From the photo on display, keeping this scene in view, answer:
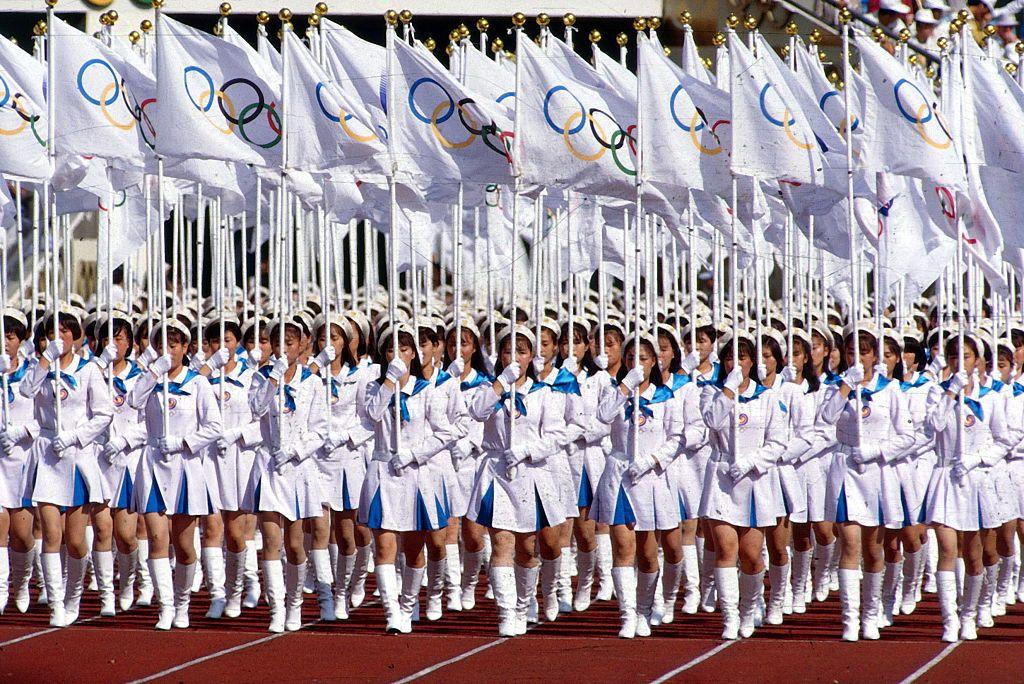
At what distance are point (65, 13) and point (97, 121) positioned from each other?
66.1 feet

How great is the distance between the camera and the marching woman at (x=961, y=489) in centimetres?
1095

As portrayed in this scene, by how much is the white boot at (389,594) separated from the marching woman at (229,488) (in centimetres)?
108

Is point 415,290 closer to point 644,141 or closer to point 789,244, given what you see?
point 644,141

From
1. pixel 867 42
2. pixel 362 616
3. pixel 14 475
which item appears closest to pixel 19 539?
pixel 14 475

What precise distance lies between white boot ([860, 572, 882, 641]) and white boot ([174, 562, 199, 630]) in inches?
153

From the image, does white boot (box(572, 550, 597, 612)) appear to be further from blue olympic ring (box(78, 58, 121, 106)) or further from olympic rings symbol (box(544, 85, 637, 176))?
blue olympic ring (box(78, 58, 121, 106))

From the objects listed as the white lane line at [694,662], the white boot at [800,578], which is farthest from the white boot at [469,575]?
the white boot at [800,578]

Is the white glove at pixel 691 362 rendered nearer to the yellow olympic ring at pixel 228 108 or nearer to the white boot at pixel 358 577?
the white boot at pixel 358 577

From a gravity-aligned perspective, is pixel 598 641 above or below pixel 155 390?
below

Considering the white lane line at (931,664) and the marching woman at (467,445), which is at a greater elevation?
the marching woman at (467,445)

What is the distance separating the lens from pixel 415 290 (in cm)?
1378

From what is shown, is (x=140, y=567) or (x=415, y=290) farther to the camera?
(x=415, y=290)

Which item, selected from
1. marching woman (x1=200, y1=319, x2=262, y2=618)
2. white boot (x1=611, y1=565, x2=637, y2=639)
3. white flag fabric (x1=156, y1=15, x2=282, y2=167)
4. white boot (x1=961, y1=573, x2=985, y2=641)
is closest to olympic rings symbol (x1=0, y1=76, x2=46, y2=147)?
white flag fabric (x1=156, y1=15, x2=282, y2=167)

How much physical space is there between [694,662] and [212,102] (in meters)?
5.23
